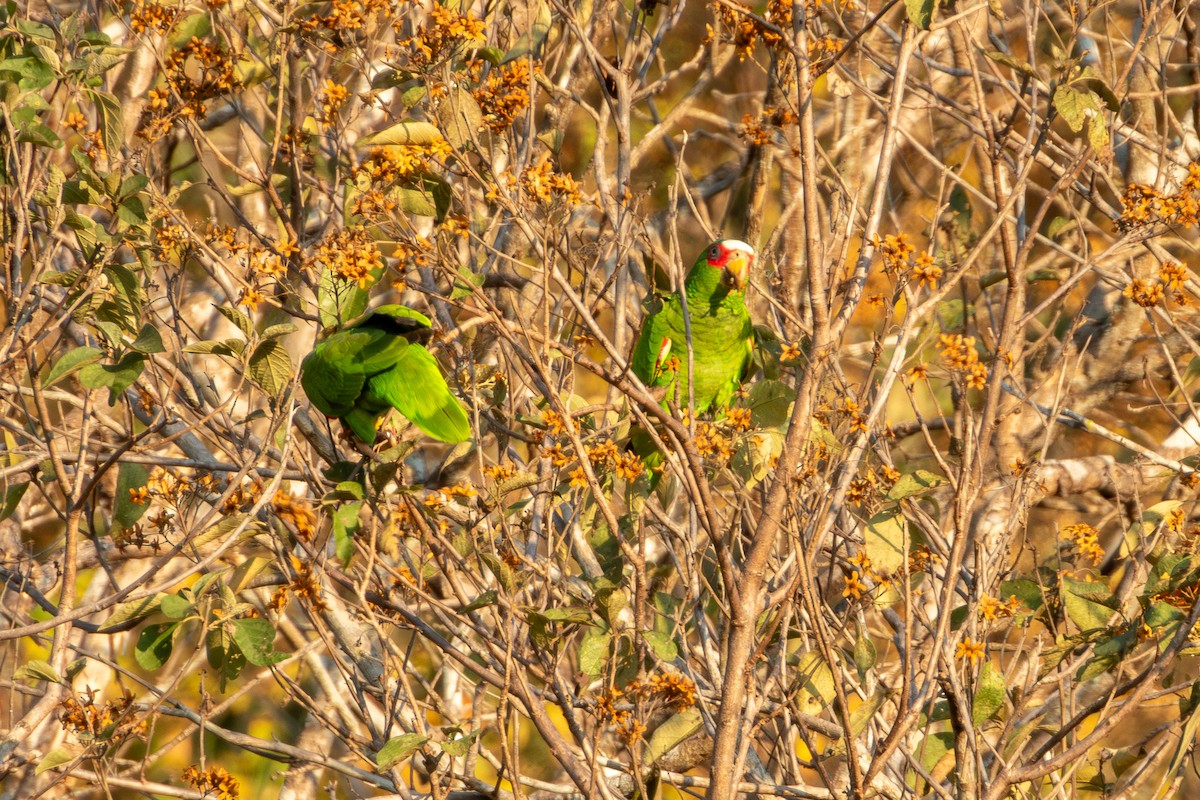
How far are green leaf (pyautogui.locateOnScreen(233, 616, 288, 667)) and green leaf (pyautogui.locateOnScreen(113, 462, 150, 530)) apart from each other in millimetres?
597

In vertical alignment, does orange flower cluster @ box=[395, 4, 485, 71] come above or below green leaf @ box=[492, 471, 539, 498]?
above

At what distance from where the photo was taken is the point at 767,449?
273 centimetres

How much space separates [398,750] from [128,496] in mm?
1212

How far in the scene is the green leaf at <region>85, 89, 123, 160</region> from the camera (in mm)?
2988

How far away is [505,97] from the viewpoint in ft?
8.74

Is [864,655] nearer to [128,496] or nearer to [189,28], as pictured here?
[128,496]

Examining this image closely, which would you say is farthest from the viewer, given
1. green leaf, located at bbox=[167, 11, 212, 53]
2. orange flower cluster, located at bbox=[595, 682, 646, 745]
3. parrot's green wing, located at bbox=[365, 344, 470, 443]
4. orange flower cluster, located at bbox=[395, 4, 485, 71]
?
green leaf, located at bbox=[167, 11, 212, 53]

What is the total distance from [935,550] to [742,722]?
82 centimetres

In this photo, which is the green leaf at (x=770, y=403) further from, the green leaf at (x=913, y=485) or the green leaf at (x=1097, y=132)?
the green leaf at (x=1097, y=132)

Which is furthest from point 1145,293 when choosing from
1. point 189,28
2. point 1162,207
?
point 189,28

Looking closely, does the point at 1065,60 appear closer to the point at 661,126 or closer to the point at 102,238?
the point at 661,126

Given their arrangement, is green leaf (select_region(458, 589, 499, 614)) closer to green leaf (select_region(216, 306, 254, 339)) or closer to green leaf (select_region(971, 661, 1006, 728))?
green leaf (select_region(216, 306, 254, 339))

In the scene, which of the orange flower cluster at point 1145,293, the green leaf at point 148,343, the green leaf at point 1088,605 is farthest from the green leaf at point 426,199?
the green leaf at point 1088,605

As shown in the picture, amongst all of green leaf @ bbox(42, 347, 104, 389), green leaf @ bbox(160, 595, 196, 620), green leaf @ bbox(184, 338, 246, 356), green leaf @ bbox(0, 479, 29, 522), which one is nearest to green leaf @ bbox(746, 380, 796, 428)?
green leaf @ bbox(184, 338, 246, 356)
